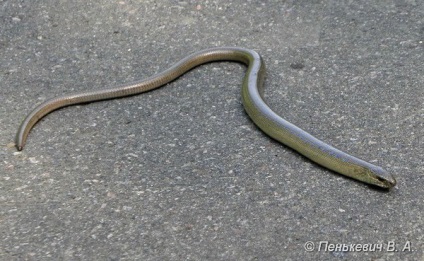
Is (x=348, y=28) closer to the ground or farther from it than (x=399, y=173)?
farther from it

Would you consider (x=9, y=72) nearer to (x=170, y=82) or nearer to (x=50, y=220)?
(x=170, y=82)

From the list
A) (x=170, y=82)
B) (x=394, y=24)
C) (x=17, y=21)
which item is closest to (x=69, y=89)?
(x=170, y=82)

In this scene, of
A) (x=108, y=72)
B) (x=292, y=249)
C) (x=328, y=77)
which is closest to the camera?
(x=292, y=249)

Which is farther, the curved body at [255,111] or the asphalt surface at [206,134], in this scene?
the curved body at [255,111]
